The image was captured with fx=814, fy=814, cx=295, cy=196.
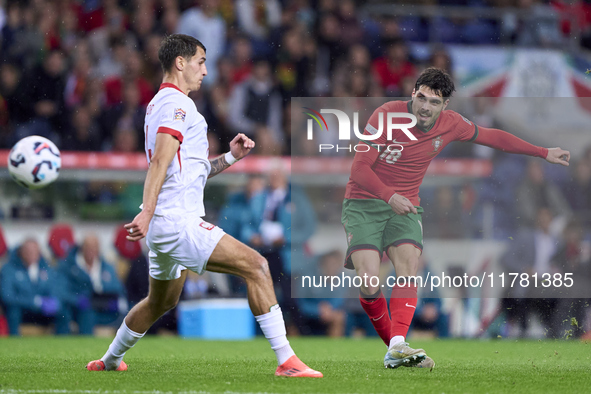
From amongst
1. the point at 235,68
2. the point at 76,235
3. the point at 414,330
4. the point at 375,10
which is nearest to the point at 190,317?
the point at 76,235

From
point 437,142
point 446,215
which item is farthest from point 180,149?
point 446,215

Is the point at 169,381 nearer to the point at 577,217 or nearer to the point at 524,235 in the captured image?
the point at 524,235

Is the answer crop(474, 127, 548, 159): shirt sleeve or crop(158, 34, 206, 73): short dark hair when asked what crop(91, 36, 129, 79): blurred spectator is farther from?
crop(158, 34, 206, 73): short dark hair

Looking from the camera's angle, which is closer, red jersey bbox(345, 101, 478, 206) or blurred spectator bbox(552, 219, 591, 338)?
red jersey bbox(345, 101, 478, 206)

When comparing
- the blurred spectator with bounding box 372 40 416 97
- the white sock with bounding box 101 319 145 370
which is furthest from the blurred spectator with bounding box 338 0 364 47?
the white sock with bounding box 101 319 145 370

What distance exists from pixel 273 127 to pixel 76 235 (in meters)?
3.47

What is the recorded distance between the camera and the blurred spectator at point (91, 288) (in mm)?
11219

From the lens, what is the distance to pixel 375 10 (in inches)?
592

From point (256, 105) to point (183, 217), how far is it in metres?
7.90

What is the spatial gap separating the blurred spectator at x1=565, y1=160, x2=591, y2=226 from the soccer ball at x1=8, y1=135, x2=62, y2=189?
697 centimetres

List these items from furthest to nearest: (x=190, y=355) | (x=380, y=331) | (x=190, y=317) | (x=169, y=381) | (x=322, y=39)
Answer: (x=322, y=39), (x=190, y=317), (x=190, y=355), (x=380, y=331), (x=169, y=381)

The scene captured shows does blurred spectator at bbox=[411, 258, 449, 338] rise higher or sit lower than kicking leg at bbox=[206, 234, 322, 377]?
lower

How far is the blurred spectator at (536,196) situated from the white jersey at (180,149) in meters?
6.54

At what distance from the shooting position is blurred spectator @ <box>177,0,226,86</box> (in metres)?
13.6
